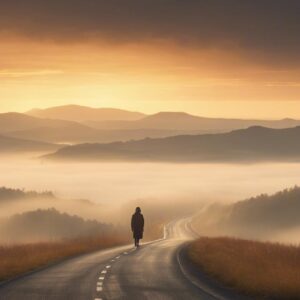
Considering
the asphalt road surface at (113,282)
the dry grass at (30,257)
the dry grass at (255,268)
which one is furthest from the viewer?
the dry grass at (30,257)

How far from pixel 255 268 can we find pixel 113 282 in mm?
5467

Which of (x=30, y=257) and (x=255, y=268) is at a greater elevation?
(x=255, y=268)

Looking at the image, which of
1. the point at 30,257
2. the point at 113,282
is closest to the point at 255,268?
the point at 113,282

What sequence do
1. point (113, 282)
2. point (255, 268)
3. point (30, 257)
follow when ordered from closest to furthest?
point (113, 282)
point (255, 268)
point (30, 257)

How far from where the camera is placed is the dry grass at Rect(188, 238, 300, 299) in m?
22.0

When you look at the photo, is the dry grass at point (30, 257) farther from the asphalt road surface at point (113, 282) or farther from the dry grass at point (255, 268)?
the dry grass at point (255, 268)

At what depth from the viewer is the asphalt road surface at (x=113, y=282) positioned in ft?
73.8

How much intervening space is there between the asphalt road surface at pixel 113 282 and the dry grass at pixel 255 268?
1071 mm

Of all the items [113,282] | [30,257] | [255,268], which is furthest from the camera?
[30,257]

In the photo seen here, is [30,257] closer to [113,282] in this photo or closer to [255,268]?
[113,282]

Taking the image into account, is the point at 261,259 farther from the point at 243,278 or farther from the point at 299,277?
the point at 299,277

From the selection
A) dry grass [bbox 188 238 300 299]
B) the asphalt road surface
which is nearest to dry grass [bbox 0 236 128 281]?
the asphalt road surface

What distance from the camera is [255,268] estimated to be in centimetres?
2747

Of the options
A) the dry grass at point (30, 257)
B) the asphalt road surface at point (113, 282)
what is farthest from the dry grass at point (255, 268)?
the dry grass at point (30, 257)
